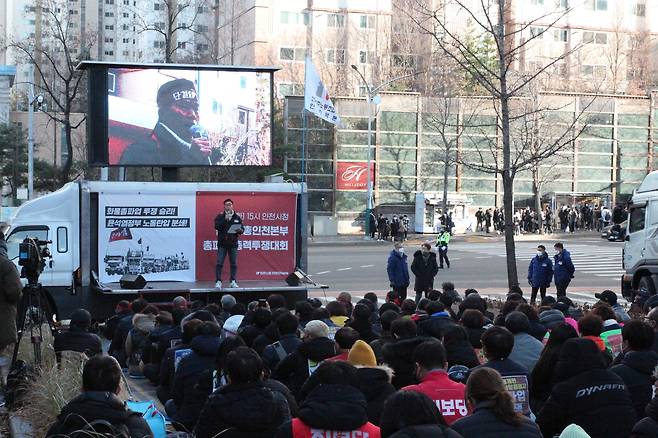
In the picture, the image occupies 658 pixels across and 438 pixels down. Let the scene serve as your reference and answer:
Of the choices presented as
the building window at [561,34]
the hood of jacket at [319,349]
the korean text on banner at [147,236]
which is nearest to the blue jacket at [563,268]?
the korean text on banner at [147,236]

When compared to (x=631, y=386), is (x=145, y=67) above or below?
above

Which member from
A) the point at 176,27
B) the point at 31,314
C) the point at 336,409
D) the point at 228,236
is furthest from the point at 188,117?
the point at 176,27

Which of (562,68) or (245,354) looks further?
(562,68)

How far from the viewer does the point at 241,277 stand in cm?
2083

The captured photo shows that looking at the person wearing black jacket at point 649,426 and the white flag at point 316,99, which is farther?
the white flag at point 316,99

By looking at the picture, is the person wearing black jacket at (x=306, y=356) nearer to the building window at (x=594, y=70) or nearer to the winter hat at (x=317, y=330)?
the winter hat at (x=317, y=330)

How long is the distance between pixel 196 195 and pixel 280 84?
5312cm

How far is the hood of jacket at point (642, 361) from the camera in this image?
782cm

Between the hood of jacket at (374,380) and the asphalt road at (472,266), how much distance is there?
19.6m

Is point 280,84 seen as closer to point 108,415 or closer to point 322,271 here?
point 322,271

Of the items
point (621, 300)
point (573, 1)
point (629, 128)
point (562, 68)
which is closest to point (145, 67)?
point (621, 300)

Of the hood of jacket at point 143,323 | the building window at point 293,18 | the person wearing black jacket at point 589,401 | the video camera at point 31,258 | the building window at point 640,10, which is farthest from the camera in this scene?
the building window at point 640,10

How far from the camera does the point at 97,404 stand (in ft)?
20.2

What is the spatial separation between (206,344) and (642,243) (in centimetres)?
1604
